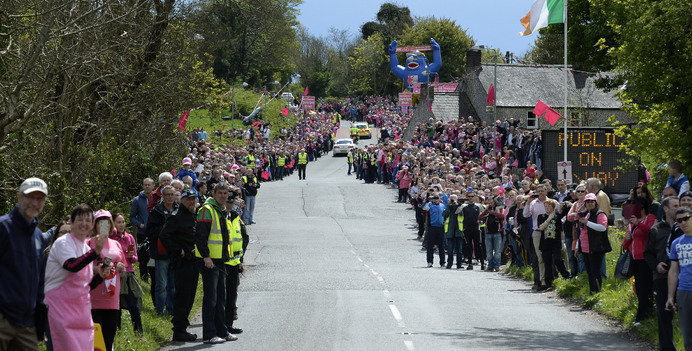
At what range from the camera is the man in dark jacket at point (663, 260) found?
36.5ft

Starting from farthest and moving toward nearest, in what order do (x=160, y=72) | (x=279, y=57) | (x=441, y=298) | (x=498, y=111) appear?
(x=279, y=57), (x=498, y=111), (x=160, y=72), (x=441, y=298)

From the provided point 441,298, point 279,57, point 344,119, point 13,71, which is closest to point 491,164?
point 441,298

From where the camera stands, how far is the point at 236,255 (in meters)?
13.0

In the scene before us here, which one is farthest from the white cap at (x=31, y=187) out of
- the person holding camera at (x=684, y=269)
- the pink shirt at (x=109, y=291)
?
the person holding camera at (x=684, y=269)

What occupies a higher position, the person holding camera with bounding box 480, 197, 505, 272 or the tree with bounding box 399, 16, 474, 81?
the tree with bounding box 399, 16, 474, 81

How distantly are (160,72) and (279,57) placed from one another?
→ 8139 cm

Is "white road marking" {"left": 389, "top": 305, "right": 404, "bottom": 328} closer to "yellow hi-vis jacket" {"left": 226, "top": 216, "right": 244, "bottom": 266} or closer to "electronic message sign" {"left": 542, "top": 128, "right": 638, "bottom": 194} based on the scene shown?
"yellow hi-vis jacket" {"left": 226, "top": 216, "right": 244, "bottom": 266}

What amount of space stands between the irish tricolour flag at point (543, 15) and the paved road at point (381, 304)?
24.4ft

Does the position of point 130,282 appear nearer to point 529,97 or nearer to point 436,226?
point 436,226

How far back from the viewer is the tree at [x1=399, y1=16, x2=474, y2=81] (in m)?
109

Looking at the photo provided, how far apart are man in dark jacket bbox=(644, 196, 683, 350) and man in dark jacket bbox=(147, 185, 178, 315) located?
6.37 m

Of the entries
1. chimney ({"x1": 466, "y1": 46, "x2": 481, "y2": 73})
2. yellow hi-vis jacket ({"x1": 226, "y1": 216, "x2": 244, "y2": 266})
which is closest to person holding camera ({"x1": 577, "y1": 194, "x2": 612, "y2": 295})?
yellow hi-vis jacket ({"x1": 226, "y1": 216, "x2": 244, "y2": 266})

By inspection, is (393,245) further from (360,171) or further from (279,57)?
(279,57)

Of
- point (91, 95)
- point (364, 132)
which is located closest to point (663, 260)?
point (91, 95)
